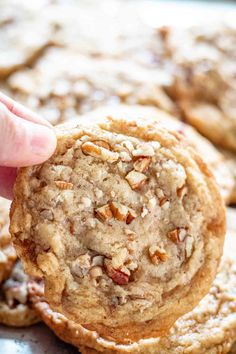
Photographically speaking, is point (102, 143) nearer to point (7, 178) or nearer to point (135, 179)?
point (135, 179)

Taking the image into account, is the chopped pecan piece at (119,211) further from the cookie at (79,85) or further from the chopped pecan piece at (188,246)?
the cookie at (79,85)

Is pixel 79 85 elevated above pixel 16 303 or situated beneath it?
elevated above

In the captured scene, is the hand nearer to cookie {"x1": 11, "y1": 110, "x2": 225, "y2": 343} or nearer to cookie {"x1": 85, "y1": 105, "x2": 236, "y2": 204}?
cookie {"x1": 11, "y1": 110, "x2": 225, "y2": 343}

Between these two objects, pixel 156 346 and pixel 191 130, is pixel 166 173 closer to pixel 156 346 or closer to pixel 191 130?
pixel 156 346

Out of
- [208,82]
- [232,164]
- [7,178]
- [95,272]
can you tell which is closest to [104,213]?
[95,272]

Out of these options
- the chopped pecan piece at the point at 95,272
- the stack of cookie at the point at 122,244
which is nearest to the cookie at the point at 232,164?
the stack of cookie at the point at 122,244

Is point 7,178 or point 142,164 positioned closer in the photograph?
point 142,164

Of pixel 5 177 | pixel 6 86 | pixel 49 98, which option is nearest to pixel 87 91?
pixel 49 98
